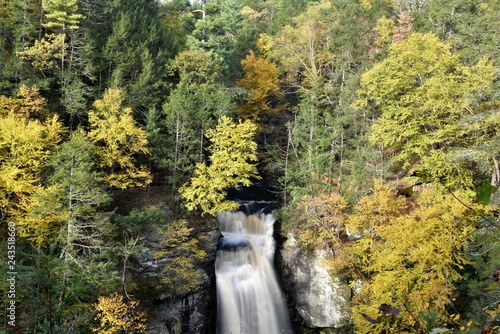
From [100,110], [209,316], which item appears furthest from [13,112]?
[209,316]

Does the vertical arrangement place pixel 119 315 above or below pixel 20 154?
below

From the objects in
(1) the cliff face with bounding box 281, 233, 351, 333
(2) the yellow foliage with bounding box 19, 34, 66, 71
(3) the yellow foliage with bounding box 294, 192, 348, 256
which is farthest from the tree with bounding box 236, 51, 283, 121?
(2) the yellow foliage with bounding box 19, 34, 66, 71

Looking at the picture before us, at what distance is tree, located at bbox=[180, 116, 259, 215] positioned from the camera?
22297mm

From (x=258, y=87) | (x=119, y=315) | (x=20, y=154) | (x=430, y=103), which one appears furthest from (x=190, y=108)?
(x=430, y=103)

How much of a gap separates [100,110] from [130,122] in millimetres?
2137

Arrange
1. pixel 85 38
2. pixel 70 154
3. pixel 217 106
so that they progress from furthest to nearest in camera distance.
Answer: pixel 217 106, pixel 85 38, pixel 70 154

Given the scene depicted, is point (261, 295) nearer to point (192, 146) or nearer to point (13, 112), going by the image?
point (192, 146)

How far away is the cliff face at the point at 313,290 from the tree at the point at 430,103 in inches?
349

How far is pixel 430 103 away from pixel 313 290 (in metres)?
14.3

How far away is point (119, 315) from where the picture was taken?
15.6 m

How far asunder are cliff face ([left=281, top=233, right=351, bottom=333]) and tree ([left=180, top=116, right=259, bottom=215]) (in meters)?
5.93

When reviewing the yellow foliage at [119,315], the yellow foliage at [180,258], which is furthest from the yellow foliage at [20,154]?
the yellow foliage at [180,258]

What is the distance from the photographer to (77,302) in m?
15.8

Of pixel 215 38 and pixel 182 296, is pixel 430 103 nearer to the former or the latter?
pixel 182 296
